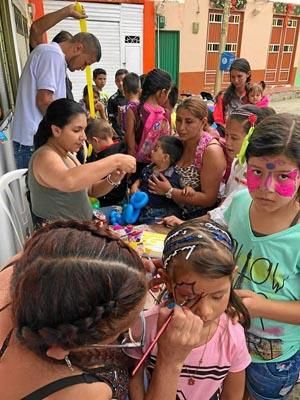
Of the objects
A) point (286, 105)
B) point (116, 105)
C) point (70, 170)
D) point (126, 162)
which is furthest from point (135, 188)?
point (286, 105)

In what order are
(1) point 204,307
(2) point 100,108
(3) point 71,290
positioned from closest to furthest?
(3) point 71,290 → (1) point 204,307 → (2) point 100,108

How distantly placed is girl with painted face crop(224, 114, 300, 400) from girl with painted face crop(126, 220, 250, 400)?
116 millimetres

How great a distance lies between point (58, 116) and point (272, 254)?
3.98 ft

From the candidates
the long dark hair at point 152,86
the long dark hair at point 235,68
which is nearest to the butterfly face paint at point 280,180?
the long dark hair at point 152,86

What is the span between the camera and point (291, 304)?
1012 mm

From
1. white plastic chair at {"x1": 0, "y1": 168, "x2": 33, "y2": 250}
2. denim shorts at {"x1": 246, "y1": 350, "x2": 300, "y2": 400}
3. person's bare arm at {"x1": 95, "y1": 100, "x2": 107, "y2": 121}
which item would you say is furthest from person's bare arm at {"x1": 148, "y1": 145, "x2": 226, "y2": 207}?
person's bare arm at {"x1": 95, "y1": 100, "x2": 107, "y2": 121}

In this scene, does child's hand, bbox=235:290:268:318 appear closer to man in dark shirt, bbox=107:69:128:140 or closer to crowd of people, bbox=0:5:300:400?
crowd of people, bbox=0:5:300:400

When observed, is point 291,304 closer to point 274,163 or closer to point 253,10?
point 274,163

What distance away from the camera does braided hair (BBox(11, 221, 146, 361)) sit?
2.04ft

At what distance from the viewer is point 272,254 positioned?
40.3 inches

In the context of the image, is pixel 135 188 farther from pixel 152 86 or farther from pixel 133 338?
pixel 133 338

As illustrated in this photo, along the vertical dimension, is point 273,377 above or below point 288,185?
below

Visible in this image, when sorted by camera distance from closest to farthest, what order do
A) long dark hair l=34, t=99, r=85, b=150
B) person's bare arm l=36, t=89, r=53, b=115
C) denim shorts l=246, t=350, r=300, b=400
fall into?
denim shorts l=246, t=350, r=300, b=400 < long dark hair l=34, t=99, r=85, b=150 < person's bare arm l=36, t=89, r=53, b=115

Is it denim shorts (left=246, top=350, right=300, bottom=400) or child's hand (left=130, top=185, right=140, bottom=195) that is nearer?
denim shorts (left=246, top=350, right=300, bottom=400)
